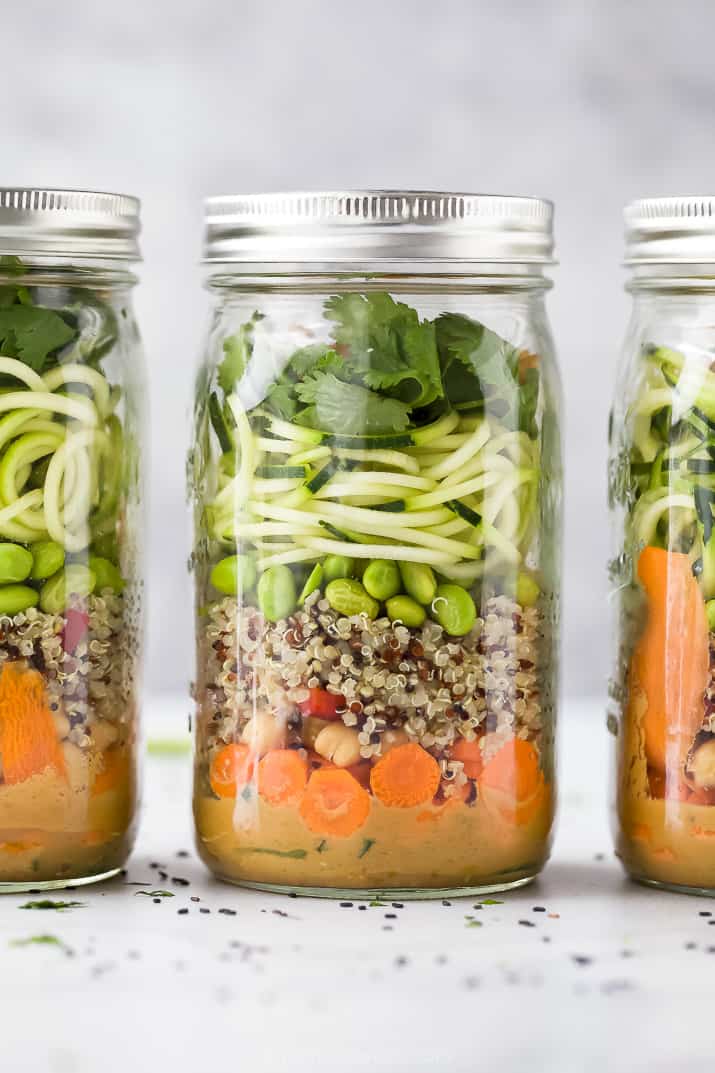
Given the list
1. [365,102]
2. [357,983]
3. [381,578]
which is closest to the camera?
[357,983]

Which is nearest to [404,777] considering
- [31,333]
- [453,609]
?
[453,609]

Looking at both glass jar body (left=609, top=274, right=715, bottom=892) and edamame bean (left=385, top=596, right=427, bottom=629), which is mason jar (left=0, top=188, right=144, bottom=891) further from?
glass jar body (left=609, top=274, right=715, bottom=892)

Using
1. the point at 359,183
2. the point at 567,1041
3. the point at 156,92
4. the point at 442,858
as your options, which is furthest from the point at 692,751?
the point at 156,92

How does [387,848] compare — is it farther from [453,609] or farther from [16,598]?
[16,598]

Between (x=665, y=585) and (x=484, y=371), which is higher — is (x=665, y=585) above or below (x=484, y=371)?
below

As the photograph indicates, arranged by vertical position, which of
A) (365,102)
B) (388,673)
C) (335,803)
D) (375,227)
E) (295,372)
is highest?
(365,102)

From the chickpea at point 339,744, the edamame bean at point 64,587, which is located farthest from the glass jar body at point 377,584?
the edamame bean at point 64,587
